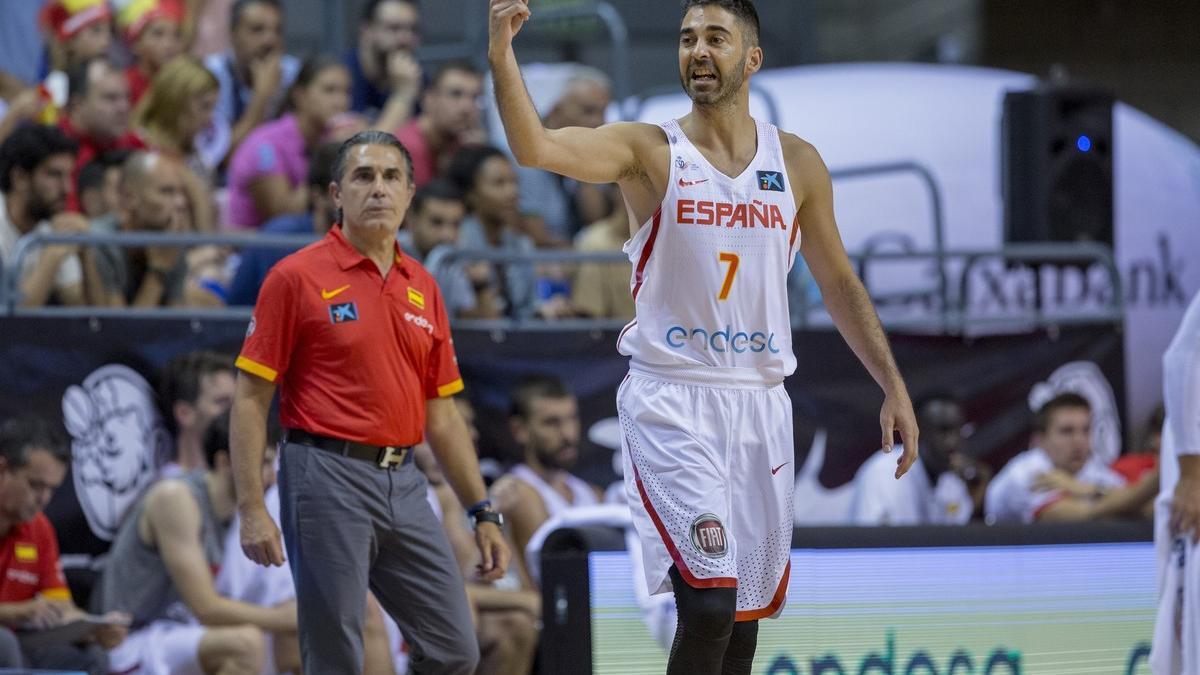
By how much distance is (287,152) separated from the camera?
10.4 metres

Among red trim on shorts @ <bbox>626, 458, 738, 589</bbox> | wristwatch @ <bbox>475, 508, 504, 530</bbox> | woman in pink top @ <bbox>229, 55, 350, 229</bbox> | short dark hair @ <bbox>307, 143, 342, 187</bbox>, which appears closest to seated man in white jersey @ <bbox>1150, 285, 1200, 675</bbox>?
red trim on shorts @ <bbox>626, 458, 738, 589</bbox>

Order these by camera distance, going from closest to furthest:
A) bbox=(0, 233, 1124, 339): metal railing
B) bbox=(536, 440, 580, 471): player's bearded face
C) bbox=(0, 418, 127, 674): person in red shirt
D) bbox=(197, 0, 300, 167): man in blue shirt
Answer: bbox=(0, 418, 127, 674): person in red shirt, bbox=(0, 233, 1124, 339): metal railing, bbox=(536, 440, 580, 471): player's bearded face, bbox=(197, 0, 300, 167): man in blue shirt

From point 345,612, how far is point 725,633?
1.39 metres

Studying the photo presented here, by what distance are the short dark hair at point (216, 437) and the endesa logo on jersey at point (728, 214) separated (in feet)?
11.2

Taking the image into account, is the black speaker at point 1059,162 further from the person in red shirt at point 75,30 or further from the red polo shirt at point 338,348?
the red polo shirt at point 338,348

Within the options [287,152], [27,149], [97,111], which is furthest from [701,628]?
[287,152]

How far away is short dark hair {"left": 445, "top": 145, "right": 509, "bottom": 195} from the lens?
1002 centimetres

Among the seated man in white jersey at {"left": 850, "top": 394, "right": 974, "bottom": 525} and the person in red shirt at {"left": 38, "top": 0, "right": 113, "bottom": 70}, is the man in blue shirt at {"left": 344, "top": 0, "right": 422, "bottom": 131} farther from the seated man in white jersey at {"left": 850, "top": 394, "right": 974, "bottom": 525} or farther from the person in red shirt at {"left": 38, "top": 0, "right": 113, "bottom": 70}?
the seated man in white jersey at {"left": 850, "top": 394, "right": 974, "bottom": 525}

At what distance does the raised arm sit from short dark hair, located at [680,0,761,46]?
518 millimetres

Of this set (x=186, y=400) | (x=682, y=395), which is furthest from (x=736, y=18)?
(x=186, y=400)

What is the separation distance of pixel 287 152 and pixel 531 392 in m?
2.39

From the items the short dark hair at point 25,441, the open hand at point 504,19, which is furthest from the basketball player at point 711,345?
the short dark hair at point 25,441

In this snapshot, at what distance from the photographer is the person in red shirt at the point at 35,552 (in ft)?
23.8

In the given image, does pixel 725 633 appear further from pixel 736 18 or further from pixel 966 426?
pixel 966 426
